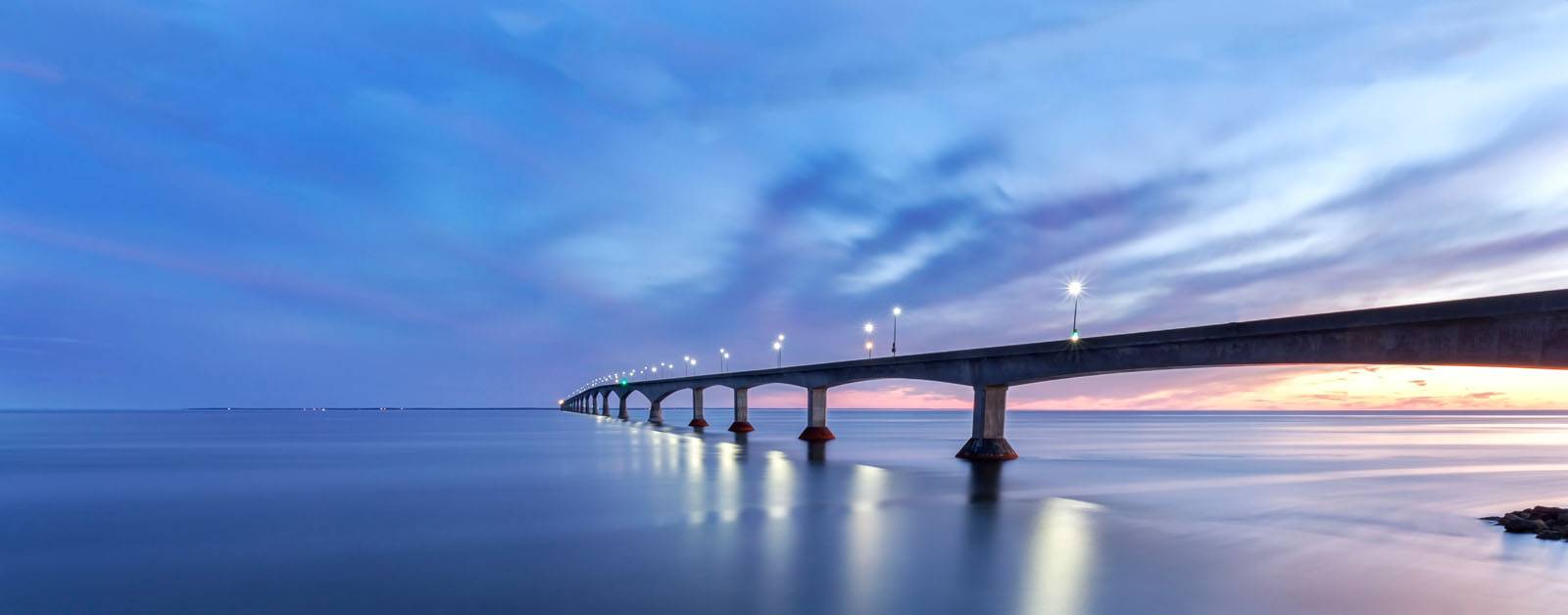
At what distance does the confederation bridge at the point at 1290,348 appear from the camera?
24297 millimetres

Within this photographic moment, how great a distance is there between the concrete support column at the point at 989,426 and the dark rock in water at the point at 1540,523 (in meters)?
24.9

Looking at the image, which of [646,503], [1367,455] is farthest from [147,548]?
[1367,455]

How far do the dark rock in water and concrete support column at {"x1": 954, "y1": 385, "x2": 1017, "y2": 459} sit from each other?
2490 centimetres

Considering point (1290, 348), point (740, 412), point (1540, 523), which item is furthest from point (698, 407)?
point (1540, 523)

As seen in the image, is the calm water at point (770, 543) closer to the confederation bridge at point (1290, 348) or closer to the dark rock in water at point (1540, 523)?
the dark rock in water at point (1540, 523)

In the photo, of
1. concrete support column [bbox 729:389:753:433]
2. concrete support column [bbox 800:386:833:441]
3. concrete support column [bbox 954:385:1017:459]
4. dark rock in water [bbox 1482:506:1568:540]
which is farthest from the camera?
concrete support column [bbox 729:389:753:433]

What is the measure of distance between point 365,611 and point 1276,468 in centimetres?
5509

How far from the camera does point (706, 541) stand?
21812 mm

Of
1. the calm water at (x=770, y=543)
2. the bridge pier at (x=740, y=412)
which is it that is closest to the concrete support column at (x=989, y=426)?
the calm water at (x=770, y=543)

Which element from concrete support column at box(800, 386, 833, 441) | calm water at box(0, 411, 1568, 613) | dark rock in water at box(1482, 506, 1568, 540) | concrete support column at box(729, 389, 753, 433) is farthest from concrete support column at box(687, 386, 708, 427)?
dark rock in water at box(1482, 506, 1568, 540)

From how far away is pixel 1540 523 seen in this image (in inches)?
911

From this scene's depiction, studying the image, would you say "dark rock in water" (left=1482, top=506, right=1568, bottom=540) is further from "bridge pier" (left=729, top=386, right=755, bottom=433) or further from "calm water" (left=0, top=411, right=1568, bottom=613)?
"bridge pier" (left=729, top=386, right=755, bottom=433)

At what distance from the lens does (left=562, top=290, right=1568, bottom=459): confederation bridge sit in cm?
2430

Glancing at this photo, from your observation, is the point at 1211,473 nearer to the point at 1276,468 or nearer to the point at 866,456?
the point at 1276,468
